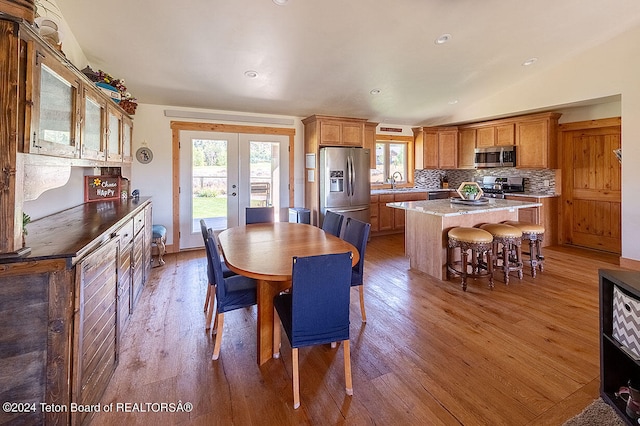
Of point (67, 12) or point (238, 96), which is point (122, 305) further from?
point (238, 96)

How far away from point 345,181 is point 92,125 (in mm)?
3779

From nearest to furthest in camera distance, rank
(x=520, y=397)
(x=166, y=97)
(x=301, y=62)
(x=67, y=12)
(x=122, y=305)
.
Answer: (x=520, y=397) < (x=122, y=305) < (x=67, y=12) < (x=301, y=62) < (x=166, y=97)

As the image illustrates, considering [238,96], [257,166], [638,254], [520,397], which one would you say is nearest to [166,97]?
[238,96]

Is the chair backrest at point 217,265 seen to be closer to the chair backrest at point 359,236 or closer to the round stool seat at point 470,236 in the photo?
the chair backrest at point 359,236

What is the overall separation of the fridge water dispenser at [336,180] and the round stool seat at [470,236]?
239 centimetres

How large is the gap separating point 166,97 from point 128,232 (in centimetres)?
255

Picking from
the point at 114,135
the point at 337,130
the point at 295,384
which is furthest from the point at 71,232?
the point at 337,130

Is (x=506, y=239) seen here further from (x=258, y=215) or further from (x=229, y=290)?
(x=229, y=290)

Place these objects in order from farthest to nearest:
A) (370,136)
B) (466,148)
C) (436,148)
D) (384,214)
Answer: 1. (436,148)
2. (466,148)
3. (384,214)
4. (370,136)

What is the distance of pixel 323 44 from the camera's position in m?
3.19

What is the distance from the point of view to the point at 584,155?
195 inches

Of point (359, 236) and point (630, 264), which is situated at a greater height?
point (359, 236)

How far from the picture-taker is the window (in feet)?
22.3

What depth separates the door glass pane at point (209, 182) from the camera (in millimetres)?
4855
